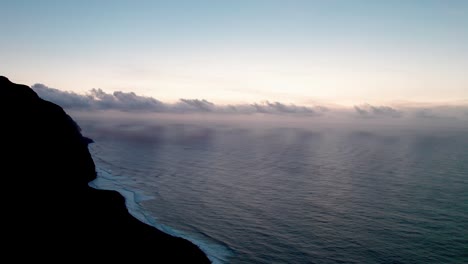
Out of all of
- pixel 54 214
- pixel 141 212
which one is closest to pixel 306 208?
pixel 141 212

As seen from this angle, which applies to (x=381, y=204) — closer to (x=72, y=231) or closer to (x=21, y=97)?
(x=72, y=231)

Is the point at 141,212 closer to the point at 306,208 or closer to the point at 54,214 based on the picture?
the point at 54,214

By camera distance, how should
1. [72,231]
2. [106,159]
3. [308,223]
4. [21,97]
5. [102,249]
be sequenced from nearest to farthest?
[102,249] < [72,231] < [308,223] < [21,97] < [106,159]

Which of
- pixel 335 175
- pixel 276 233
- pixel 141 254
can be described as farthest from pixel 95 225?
pixel 335 175

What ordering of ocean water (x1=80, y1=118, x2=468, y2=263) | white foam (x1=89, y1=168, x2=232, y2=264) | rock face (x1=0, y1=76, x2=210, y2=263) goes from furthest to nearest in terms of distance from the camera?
ocean water (x1=80, y1=118, x2=468, y2=263) < white foam (x1=89, y1=168, x2=232, y2=264) < rock face (x1=0, y1=76, x2=210, y2=263)

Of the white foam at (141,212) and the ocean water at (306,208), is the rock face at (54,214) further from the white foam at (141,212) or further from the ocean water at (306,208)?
the ocean water at (306,208)

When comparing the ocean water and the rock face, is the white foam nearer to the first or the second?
the ocean water

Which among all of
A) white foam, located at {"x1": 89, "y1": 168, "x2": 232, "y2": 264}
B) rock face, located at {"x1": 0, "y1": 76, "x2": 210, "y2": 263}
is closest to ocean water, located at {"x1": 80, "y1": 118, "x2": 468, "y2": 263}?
white foam, located at {"x1": 89, "y1": 168, "x2": 232, "y2": 264}
